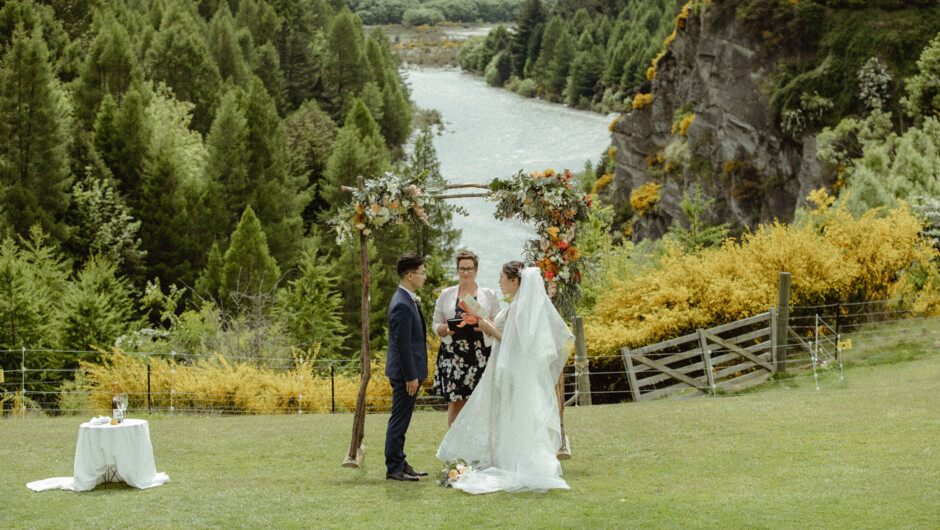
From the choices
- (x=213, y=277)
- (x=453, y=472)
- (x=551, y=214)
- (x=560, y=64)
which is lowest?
(x=213, y=277)

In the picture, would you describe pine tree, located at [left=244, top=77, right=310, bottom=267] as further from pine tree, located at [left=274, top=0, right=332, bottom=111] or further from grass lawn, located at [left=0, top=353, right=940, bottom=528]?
grass lawn, located at [left=0, top=353, right=940, bottom=528]

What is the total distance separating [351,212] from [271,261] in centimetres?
2717

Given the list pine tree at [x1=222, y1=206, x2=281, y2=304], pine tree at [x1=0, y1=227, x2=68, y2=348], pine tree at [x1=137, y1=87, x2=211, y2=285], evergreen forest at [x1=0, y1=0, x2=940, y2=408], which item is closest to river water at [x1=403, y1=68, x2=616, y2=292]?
evergreen forest at [x1=0, y1=0, x2=940, y2=408]

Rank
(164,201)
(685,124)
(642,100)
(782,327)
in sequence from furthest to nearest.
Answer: (642,100) < (685,124) < (164,201) < (782,327)

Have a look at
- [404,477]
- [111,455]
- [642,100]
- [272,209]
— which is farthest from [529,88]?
[111,455]

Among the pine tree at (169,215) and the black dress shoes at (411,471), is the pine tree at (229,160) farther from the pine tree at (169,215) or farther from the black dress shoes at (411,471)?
the black dress shoes at (411,471)

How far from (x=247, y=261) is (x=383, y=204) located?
26.7 m

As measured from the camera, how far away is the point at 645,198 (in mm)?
57312

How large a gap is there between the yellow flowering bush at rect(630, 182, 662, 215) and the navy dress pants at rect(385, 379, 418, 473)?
161 feet

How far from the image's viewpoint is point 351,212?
1038cm

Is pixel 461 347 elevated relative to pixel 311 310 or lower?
elevated

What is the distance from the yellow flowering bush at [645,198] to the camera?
57.0 meters

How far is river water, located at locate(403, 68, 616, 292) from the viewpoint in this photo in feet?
211

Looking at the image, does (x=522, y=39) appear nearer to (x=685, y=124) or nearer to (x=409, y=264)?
(x=685, y=124)
